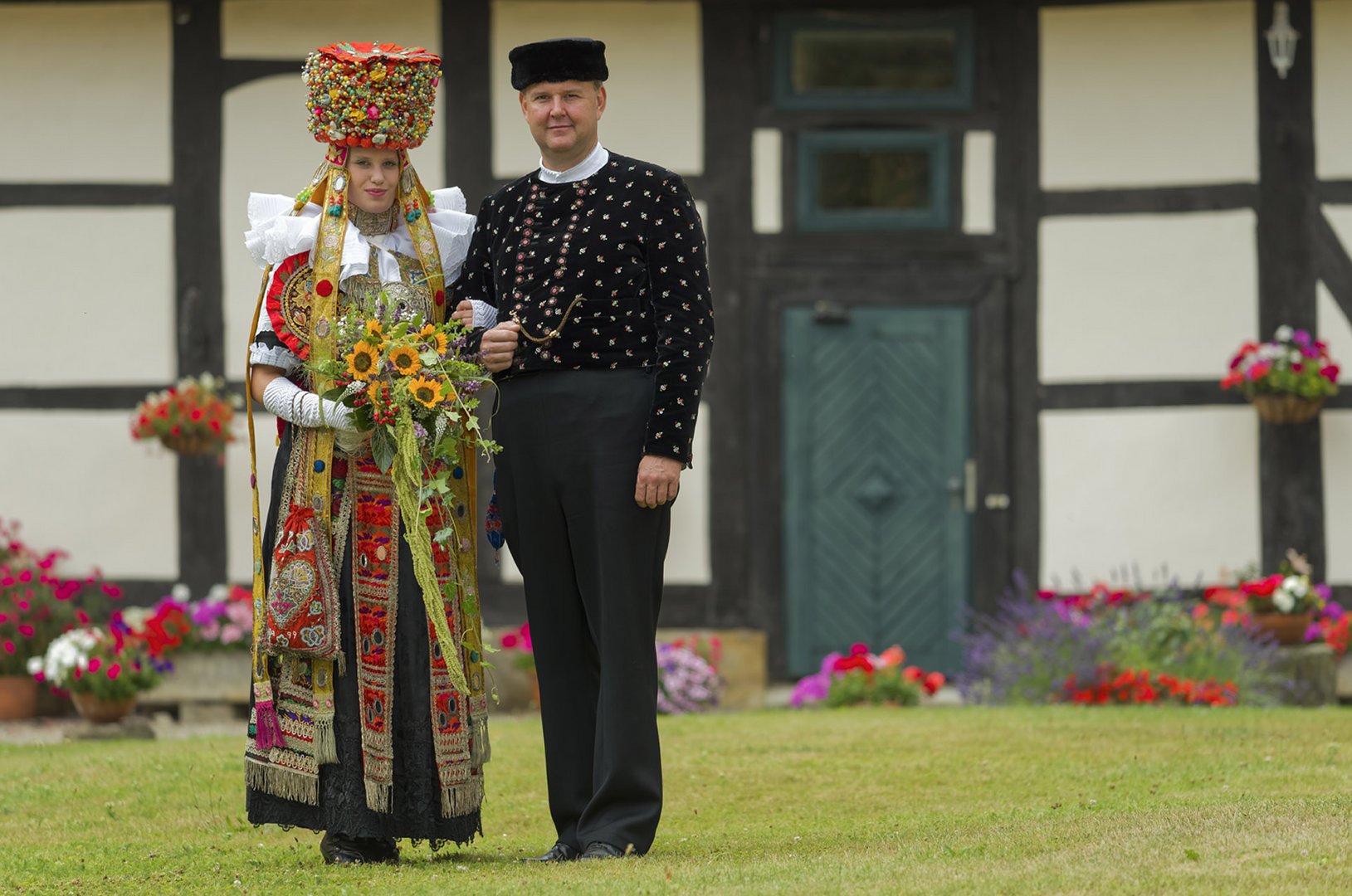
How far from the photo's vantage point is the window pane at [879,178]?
9500 millimetres

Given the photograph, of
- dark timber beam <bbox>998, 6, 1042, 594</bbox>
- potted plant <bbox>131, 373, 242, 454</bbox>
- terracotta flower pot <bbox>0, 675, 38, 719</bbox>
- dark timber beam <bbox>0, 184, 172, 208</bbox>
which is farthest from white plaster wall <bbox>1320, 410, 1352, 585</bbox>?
terracotta flower pot <bbox>0, 675, 38, 719</bbox>

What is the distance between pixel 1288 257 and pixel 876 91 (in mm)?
2208

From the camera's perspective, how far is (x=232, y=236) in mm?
9625

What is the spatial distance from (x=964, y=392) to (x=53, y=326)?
4.64 m

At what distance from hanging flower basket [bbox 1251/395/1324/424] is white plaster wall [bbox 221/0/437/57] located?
4377 millimetres

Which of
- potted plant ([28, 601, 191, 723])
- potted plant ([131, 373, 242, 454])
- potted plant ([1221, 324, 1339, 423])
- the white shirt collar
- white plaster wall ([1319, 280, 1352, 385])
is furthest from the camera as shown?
white plaster wall ([1319, 280, 1352, 385])

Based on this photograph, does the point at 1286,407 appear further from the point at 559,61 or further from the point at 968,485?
the point at 559,61

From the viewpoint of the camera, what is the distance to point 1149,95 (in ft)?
31.0

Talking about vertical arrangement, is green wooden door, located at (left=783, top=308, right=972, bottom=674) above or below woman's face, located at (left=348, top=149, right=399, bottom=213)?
below

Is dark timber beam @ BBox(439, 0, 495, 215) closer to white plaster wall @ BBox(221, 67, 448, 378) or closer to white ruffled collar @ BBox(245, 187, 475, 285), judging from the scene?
A: white plaster wall @ BBox(221, 67, 448, 378)

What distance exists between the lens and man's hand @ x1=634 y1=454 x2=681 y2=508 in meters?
4.58

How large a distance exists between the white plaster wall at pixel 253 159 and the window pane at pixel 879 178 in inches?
78.5

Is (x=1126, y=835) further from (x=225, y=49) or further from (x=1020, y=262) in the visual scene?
(x=225, y=49)

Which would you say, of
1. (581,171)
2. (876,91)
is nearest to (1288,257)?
(876,91)
